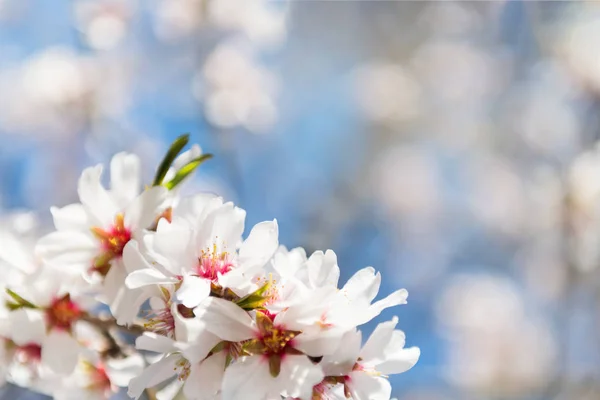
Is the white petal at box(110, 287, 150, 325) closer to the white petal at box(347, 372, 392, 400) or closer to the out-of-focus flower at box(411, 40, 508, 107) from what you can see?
the white petal at box(347, 372, 392, 400)

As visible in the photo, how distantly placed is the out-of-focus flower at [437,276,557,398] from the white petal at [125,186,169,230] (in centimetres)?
290

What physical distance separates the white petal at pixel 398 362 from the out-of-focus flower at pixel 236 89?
2.05 meters

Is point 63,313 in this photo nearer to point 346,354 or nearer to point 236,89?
point 346,354

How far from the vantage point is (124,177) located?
0.86 meters

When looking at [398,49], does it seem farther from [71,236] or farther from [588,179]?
[71,236]

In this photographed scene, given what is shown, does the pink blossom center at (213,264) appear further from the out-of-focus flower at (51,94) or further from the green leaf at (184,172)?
the out-of-focus flower at (51,94)

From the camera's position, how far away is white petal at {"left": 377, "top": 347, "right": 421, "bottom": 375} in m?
0.71

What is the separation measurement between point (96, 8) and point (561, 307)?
2.41 metres

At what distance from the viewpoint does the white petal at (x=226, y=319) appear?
0.66 m

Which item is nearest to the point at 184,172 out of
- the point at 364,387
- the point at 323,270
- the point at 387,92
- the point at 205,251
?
the point at 205,251

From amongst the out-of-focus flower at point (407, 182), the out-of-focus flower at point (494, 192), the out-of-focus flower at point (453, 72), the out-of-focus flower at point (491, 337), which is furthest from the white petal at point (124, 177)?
the out-of-focus flower at point (453, 72)

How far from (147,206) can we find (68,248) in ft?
0.38

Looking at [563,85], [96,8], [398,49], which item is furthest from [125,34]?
[563,85]

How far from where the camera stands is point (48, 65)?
115 inches
